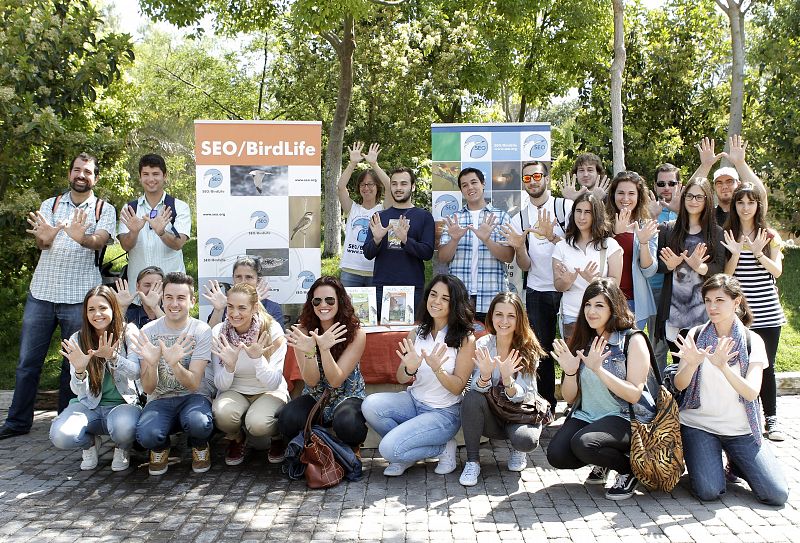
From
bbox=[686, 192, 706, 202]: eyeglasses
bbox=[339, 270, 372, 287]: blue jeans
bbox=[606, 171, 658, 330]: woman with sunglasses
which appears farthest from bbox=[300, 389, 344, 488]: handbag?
bbox=[686, 192, 706, 202]: eyeglasses

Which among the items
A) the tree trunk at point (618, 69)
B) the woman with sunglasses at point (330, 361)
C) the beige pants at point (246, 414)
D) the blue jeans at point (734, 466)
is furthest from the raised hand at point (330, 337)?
the tree trunk at point (618, 69)

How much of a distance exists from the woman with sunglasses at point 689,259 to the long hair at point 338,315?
2.42 metres

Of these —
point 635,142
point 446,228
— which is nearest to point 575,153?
point 635,142

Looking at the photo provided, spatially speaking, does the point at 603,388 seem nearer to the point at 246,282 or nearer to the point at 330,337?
the point at 330,337

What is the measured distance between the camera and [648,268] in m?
6.04

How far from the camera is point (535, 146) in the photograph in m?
7.82

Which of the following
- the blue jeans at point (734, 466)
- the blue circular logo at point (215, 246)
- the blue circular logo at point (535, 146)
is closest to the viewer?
the blue jeans at point (734, 466)

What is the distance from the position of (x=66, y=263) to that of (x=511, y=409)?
378cm

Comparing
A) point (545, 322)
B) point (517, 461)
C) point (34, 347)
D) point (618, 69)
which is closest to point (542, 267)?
point (545, 322)

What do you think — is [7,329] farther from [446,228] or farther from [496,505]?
[496,505]

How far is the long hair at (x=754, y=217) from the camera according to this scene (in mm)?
5898

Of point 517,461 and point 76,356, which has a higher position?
point 76,356

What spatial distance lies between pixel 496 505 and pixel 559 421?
2.00 m

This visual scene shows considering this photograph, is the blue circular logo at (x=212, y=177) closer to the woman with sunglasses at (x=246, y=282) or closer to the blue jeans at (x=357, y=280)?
the woman with sunglasses at (x=246, y=282)
